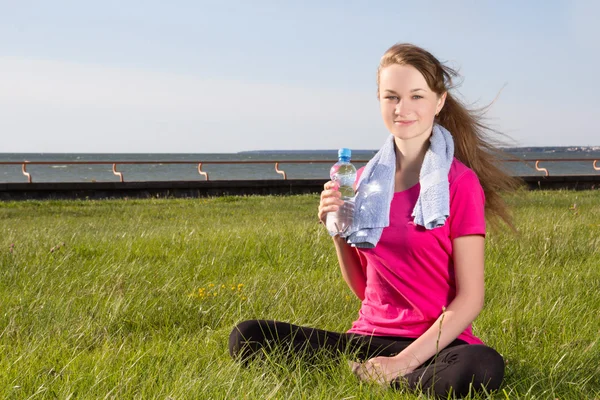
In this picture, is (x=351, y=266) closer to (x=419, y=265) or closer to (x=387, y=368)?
(x=419, y=265)

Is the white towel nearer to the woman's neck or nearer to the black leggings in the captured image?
the woman's neck

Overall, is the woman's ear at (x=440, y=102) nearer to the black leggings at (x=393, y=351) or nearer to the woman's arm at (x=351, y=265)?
the woman's arm at (x=351, y=265)

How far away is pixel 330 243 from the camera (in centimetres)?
685

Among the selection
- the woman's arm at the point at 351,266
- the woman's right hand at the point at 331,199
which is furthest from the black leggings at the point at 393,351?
the woman's right hand at the point at 331,199

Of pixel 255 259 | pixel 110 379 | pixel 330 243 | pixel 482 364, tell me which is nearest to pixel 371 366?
pixel 482 364

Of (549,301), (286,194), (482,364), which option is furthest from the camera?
(286,194)

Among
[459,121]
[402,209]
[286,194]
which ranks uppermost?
[459,121]

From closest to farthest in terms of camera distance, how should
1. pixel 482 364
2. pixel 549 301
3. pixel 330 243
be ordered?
pixel 482 364 < pixel 549 301 < pixel 330 243

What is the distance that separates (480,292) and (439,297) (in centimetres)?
18

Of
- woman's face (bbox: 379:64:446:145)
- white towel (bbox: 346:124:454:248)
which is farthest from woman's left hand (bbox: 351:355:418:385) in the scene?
woman's face (bbox: 379:64:446:145)

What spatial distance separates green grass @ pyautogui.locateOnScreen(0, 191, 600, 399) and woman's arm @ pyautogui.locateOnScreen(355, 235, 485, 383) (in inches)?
4.5

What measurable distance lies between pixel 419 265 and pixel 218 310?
5.54ft

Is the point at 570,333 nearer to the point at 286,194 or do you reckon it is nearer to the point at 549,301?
the point at 549,301

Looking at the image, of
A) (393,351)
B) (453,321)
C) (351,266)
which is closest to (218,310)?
(351,266)
